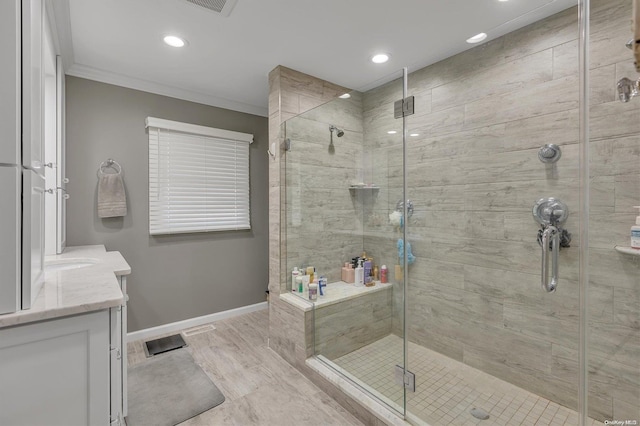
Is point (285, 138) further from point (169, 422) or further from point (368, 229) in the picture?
point (169, 422)

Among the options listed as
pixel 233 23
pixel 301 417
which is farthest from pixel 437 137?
pixel 301 417

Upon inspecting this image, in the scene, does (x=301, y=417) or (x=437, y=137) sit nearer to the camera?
(x=301, y=417)

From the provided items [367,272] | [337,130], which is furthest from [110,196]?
[367,272]

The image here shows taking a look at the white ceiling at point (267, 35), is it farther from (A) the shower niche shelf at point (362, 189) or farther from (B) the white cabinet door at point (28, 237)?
(B) the white cabinet door at point (28, 237)

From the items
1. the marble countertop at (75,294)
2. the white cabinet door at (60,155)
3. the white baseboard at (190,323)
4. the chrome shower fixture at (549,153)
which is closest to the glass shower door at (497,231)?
the chrome shower fixture at (549,153)

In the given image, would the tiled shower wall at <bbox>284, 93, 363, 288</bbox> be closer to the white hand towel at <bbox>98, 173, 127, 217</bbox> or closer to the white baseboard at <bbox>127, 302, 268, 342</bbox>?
the white baseboard at <bbox>127, 302, 268, 342</bbox>

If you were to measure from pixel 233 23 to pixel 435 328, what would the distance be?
2.66 meters

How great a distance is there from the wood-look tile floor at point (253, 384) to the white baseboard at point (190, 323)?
3.0 inches

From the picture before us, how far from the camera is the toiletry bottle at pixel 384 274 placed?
246 centimetres

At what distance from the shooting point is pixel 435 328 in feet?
7.74

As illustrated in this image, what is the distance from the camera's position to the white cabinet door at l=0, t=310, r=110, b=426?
0.92 metres

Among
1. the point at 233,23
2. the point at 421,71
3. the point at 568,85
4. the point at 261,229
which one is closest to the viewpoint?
the point at 568,85

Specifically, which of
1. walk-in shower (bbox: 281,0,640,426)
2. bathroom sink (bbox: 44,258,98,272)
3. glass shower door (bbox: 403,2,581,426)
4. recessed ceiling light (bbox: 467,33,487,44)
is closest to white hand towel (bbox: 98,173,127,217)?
bathroom sink (bbox: 44,258,98,272)

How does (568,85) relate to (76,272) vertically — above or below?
above
